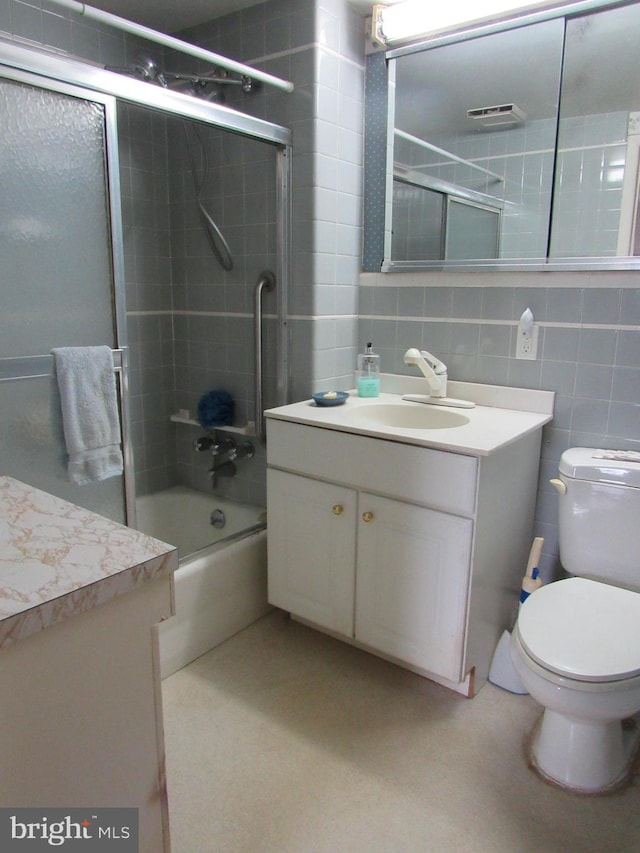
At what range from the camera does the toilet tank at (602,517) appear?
170 cm

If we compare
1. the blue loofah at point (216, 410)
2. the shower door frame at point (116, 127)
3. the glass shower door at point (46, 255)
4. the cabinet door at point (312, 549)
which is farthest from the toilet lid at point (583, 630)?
the blue loofah at point (216, 410)

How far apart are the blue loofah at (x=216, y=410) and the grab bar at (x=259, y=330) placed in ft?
0.64

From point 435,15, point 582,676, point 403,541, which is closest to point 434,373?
point 403,541

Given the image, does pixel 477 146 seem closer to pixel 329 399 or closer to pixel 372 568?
pixel 329 399

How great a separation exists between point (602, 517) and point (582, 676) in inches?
20.3

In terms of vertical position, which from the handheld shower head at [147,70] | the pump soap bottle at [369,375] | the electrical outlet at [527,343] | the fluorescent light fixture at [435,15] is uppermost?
the fluorescent light fixture at [435,15]

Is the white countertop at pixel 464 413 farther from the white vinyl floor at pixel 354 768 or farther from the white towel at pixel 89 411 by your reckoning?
the white vinyl floor at pixel 354 768

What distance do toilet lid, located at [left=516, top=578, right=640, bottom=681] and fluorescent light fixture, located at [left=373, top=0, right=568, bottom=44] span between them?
1.76 meters

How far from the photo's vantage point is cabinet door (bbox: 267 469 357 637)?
6.35 feet

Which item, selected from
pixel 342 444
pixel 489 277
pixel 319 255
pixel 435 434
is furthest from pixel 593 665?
pixel 319 255

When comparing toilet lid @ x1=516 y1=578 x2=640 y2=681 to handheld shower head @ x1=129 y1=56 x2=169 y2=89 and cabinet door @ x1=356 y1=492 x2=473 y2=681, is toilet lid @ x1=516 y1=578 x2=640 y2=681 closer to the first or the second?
cabinet door @ x1=356 y1=492 x2=473 y2=681

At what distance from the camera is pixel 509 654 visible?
194 centimetres

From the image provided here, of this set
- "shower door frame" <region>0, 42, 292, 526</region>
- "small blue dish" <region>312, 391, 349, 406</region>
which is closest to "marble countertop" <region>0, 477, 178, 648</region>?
"shower door frame" <region>0, 42, 292, 526</region>

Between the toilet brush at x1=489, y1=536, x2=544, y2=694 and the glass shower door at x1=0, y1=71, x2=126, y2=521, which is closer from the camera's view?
the glass shower door at x1=0, y1=71, x2=126, y2=521
